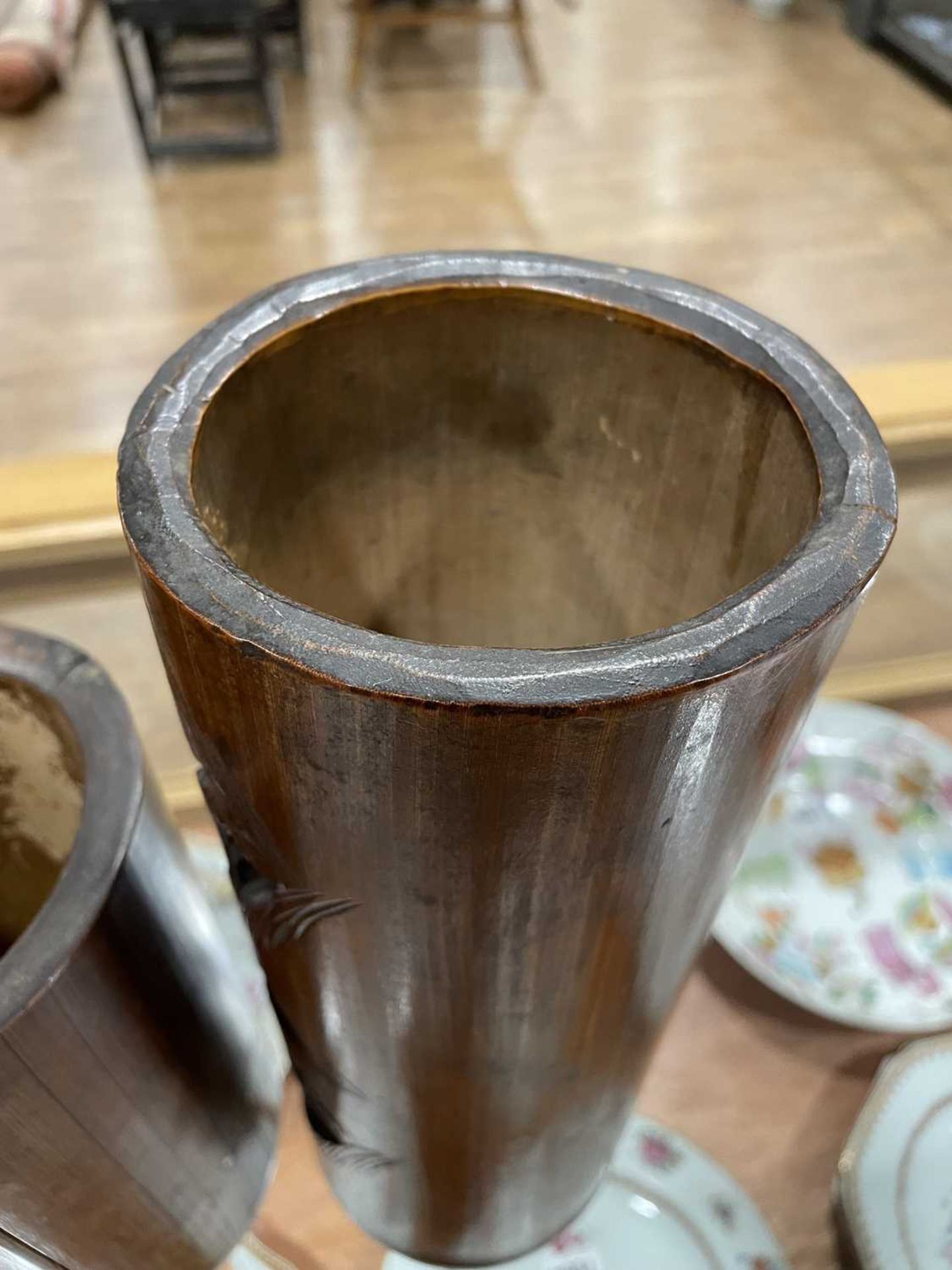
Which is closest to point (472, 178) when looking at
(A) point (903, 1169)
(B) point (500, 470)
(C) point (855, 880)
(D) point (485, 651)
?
(C) point (855, 880)

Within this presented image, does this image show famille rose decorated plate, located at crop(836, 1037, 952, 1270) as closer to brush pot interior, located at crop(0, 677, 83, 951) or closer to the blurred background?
the blurred background

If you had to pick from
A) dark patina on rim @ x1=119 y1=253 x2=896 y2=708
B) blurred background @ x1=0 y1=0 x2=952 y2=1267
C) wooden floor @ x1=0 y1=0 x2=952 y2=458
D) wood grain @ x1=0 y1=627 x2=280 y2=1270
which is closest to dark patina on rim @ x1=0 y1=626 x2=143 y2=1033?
wood grain @ x1=0 y1=627 x2=280 y2=1270

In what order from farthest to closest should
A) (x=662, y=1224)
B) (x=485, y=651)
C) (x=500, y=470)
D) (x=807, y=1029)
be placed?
1. (x=807, y=1029)
2. (x=662, y=1224)
3. (x=500, y=470)
4. (x=485, y=651)

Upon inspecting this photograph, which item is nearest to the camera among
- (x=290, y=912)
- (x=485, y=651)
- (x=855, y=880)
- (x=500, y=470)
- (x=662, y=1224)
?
(x=485, y=651)

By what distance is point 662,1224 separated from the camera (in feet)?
2.31

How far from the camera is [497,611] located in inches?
24.0

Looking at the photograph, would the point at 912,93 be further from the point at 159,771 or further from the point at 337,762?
the point at 337,762

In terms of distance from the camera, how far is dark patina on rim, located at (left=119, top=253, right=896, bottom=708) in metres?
0.29

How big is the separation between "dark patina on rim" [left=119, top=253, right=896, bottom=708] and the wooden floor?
1.13 meters

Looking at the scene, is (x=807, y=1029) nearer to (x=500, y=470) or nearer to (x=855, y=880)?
(x=855, y=880)

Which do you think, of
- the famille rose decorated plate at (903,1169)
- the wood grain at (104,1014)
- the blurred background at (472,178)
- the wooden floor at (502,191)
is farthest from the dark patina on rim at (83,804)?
the wooden floor at (502,191)

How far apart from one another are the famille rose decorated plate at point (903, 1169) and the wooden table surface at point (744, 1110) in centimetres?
5

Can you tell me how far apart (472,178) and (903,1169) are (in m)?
1.91

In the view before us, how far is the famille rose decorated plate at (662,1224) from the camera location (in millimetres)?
687
